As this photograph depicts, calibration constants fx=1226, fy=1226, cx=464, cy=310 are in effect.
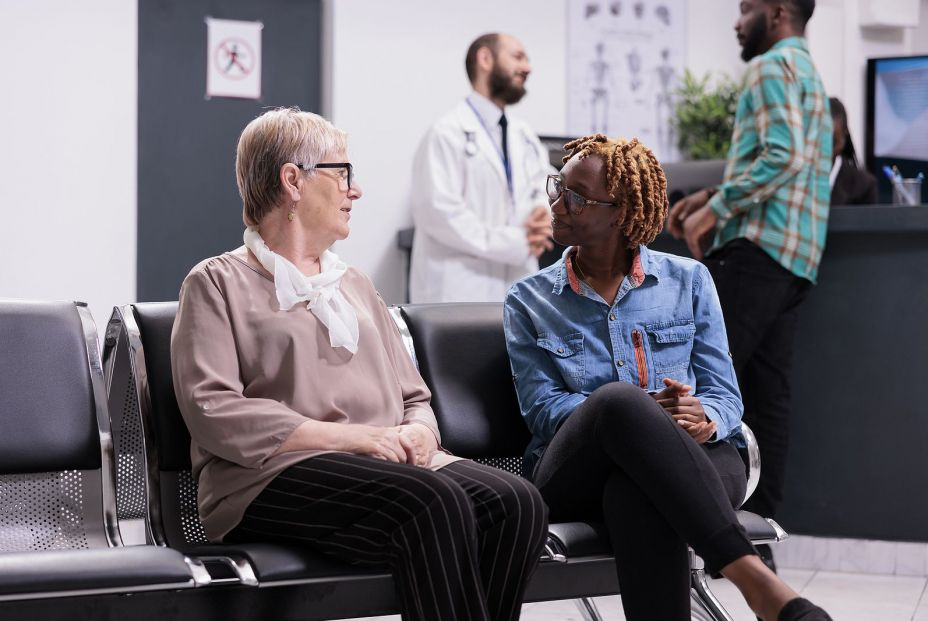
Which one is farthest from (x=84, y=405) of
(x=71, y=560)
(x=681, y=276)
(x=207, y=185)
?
(x=207, y=185)

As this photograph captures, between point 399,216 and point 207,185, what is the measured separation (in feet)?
2.87

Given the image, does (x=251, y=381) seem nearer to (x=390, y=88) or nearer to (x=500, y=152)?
(x=500, y=152)

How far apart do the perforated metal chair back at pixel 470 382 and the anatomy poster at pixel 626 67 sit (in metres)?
3.62

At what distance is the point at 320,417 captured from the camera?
2211 mm

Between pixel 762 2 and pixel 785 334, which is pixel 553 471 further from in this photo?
pixel 762 2

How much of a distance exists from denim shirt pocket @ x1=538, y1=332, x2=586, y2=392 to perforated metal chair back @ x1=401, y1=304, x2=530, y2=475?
0.19 metres

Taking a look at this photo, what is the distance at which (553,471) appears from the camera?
2.32 m

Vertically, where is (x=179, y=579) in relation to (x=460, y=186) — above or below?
below

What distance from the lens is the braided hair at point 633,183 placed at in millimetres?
2592

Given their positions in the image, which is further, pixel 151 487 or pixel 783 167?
pixel 783 167

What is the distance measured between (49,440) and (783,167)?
2412 millimetres

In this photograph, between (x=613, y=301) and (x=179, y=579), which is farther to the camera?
(x=613, y=301)

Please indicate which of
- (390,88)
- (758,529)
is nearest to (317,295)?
(758,529)

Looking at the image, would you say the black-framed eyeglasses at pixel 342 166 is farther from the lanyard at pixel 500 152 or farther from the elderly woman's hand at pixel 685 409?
the lanyard at pixel 500 152
